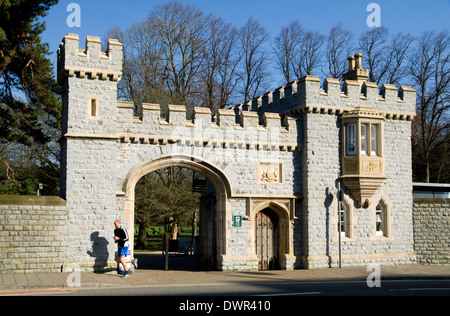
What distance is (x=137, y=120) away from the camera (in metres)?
16.3

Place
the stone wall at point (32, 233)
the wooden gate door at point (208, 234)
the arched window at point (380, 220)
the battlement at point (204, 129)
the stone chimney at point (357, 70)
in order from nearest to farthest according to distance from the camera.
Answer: the stone wall at point (32, 233) < the battlement at point (204, 129) < the wooden gate door at point (208, 234) < the arched window at point (380, 220) < the stone chimney at point (357, 70)

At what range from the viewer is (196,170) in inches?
687

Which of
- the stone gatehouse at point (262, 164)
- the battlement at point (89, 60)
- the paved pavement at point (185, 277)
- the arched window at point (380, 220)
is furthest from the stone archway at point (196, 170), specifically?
the arched window at point (380, 220)

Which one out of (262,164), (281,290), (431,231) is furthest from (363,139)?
(281,290)

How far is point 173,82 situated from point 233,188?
18573 millimetres

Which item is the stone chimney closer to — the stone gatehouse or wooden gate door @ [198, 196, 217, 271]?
the stone gatehouse

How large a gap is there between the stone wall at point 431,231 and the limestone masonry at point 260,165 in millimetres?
604

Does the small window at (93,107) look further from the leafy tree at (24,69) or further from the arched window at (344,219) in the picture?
the arched window at (344,219)

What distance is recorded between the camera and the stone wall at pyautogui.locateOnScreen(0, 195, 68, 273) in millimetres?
14633

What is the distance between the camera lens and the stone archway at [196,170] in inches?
636

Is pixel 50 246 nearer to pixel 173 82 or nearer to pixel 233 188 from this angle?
pixel 233 188

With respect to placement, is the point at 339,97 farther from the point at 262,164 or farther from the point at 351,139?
the point at 262,164

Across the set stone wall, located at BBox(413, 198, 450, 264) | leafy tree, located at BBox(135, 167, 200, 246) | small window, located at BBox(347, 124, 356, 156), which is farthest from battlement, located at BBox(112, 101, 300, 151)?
leafy tree, located at BBox(135, 167, 200, 246)
